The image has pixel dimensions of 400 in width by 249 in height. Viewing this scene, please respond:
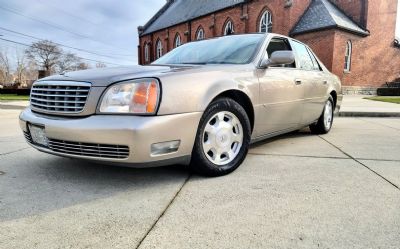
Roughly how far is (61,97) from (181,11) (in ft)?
123

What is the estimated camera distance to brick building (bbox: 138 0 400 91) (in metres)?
21.0

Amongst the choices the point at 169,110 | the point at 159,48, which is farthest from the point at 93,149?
the point at 159,48

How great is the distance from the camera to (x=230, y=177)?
299 centimetres

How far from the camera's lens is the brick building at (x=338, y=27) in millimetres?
21042

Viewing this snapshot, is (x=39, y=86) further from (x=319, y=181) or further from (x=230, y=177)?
(x=319, y=181)

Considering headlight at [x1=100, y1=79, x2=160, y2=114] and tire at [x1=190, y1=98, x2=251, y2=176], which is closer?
headlight at [x1=100, y1=79, x2=160, y2=114]

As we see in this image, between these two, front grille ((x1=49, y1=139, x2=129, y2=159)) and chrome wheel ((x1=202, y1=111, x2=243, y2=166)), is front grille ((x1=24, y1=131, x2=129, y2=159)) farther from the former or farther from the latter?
chrome wheel ((x1=202, y1=111, x2=243, y2=166))

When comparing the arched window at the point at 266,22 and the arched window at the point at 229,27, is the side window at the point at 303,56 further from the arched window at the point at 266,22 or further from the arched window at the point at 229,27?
the arched window at the point at 229,27

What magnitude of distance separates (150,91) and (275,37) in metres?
2.27

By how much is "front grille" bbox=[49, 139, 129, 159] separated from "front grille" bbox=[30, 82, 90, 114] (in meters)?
0.28

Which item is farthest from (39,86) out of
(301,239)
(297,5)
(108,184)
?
(297,5)

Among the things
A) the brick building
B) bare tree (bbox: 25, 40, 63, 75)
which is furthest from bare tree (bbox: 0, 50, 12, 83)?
A: the brick building

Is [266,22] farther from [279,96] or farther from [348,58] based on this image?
[279,96]

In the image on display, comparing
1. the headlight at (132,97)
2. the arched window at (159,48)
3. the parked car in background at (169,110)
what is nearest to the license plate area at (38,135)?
the parked car in background at (169,110)
